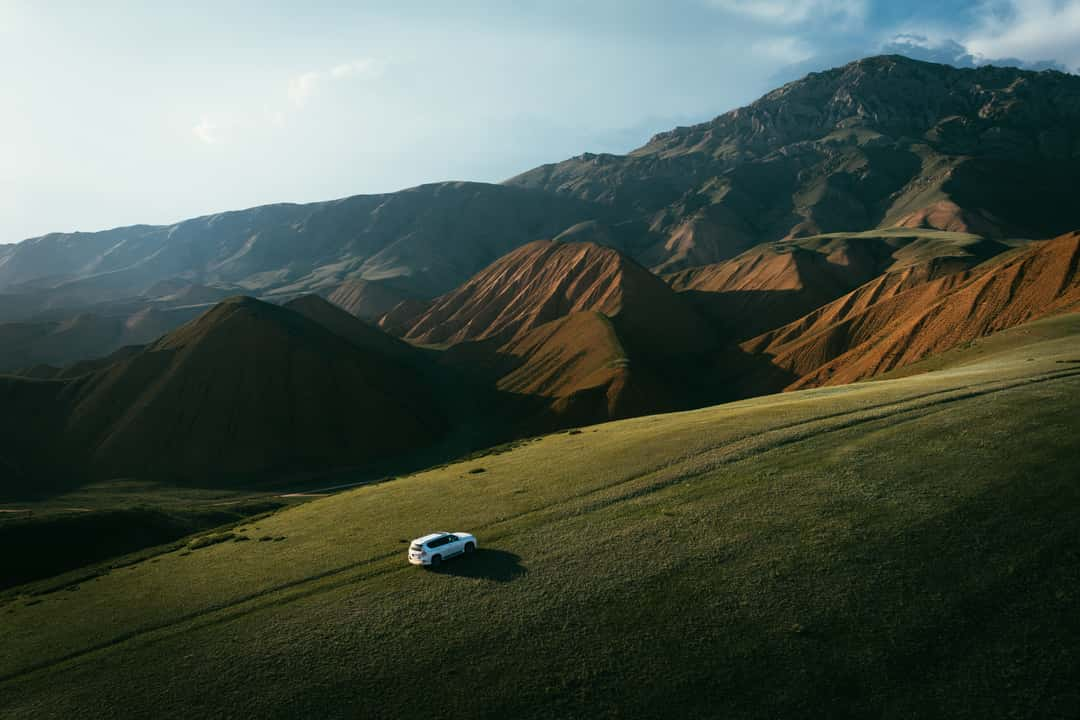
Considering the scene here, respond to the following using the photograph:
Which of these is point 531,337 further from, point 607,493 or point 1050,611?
point 1050,611

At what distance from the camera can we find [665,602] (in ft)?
73.0

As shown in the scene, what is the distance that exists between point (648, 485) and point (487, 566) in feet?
32.3

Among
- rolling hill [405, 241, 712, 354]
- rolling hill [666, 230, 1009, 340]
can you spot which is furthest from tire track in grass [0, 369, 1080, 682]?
rolling hill [666, 230, 1009, 340]

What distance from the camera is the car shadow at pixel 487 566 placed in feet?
83.6

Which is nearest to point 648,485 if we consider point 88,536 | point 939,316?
point 88,536

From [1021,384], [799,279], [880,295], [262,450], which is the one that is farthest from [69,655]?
[799,279]

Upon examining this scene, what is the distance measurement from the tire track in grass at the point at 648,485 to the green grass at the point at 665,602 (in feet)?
0.50

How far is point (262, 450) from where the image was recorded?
→ 88.4 m

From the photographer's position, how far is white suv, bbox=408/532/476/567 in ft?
88.3

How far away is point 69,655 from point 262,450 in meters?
67.6

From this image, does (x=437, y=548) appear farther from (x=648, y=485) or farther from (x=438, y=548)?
(x=648, y=485)

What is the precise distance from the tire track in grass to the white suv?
0.75m

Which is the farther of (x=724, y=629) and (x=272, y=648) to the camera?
(x=272, y=648)

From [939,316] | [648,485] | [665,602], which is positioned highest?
[939,316]
